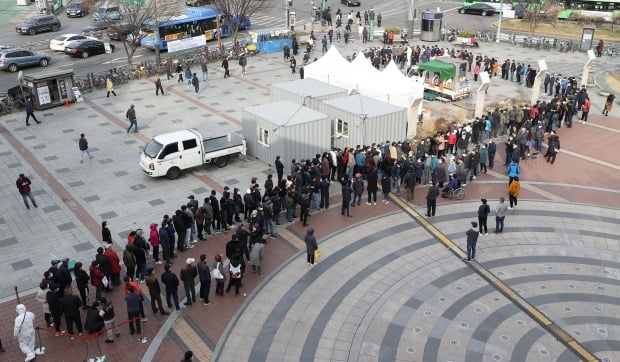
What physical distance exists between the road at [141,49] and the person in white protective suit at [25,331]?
26.3 m

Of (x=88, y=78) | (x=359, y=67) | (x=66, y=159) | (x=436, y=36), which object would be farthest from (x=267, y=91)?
(x=436, y=36)

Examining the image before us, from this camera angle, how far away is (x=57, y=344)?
14.0m

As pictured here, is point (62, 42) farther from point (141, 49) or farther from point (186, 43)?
point (186, 43)

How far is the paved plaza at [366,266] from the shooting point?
14.0m

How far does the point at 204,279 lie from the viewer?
14906 mm

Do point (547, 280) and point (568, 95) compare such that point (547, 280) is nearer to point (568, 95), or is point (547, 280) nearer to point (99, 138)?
point (568, 95)

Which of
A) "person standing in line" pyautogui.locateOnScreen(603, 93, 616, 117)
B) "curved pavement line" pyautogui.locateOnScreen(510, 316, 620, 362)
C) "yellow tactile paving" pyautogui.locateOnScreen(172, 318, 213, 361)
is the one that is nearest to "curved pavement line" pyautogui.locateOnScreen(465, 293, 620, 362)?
"curved pavement line" pyautogui.locateOnScreen(510, 316, 620, 362)

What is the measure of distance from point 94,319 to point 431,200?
11006 millimetres

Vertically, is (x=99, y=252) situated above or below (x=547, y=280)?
above

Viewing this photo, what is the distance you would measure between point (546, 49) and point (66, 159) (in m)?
36.3

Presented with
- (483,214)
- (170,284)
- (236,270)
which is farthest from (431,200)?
(170,284)

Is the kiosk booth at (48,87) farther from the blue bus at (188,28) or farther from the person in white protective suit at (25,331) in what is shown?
the person in white protective suit at (25,331)

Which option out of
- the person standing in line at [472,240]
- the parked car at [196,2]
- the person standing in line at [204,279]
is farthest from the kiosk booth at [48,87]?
the parked car at [196,2]

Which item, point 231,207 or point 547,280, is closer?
point 547,280
